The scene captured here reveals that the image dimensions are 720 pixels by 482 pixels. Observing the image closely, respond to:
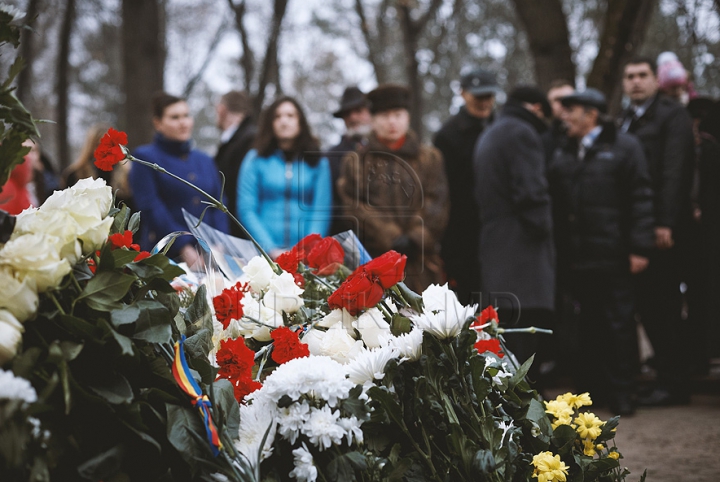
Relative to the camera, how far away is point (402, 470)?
1.40 metres

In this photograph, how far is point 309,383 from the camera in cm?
136

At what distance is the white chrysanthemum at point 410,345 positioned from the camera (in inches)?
59.0

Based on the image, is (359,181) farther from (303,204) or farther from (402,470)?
(402,470)

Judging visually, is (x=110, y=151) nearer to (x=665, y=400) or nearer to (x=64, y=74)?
(x=665, y=400)

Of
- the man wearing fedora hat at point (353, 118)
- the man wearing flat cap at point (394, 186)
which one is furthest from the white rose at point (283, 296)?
the man wearing fedora hat at point (353, 118)

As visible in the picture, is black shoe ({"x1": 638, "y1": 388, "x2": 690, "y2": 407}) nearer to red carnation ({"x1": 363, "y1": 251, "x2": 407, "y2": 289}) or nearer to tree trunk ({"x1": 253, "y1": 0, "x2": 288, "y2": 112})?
red carnation ({"x1": 363, "y1": 251, "x2": 407, "y2": 289})

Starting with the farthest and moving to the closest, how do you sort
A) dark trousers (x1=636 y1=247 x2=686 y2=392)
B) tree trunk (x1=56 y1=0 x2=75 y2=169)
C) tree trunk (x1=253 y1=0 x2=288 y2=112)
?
tree trunk (x1=253 y1=0 x2=288 y2=112)
tree trunk (x1=56 y1=0 x2=75 y2=169)
dark trousers (x1=636 y1=247 x2=686 y2=392)

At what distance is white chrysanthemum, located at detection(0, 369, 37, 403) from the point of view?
3.45ft

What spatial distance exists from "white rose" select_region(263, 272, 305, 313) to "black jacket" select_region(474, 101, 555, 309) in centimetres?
266

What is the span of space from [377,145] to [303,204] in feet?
1.92

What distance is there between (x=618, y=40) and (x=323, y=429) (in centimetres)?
675

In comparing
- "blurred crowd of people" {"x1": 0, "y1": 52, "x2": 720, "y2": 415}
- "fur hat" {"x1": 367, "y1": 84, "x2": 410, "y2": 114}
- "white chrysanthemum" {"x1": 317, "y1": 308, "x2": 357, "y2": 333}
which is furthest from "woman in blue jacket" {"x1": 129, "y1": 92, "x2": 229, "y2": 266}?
"white chrysanthemum" {"x1": 317, "y1": 308, "x2": 357, "y2": 333}

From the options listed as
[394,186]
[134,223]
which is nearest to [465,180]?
[394,186]

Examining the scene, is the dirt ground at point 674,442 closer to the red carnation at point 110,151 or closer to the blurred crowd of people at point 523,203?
the blurred crowd of people at point 523,203
